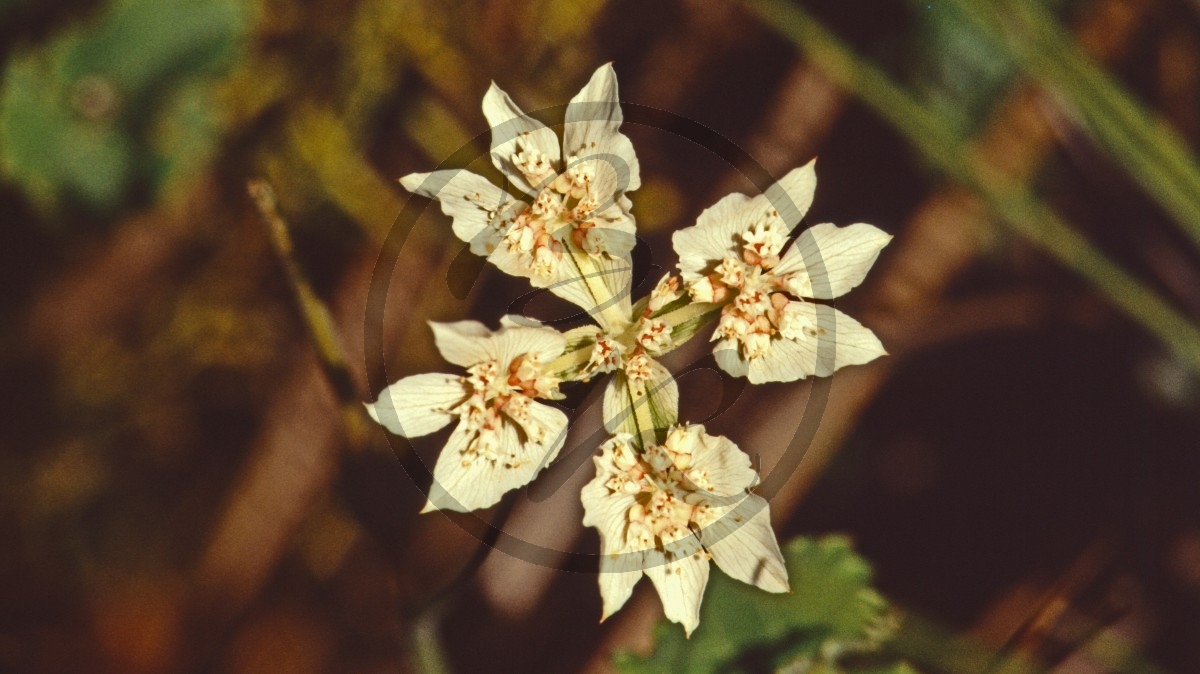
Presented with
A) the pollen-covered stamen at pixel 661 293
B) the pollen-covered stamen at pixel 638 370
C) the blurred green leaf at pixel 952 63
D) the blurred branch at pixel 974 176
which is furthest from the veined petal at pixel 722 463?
the blurred green leaf at pixel 952 63

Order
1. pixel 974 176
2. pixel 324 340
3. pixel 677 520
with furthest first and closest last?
1. pixel 974 176
2. pixel 324 340
3. pixel 677 520

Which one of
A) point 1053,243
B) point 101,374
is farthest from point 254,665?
point 1053,243

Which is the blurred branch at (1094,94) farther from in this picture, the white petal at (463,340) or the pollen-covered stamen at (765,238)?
the white petal at (463,340)

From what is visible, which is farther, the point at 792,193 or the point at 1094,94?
the point at 1094,94

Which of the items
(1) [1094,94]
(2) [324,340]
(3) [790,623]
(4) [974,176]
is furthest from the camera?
(4) [974,176]

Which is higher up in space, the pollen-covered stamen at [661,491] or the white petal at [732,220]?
the white petal at [732,220]

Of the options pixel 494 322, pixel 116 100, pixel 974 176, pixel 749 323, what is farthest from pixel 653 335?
pixel 116 100

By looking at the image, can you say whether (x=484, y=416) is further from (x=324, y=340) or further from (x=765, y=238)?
(x=765, y=238)

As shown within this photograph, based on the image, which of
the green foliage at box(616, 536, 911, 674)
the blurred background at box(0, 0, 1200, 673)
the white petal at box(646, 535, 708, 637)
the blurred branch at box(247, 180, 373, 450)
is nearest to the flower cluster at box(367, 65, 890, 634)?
the white petal at box(646, 535, 708, 637)

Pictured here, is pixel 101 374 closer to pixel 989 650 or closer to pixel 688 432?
pixel 688 432
